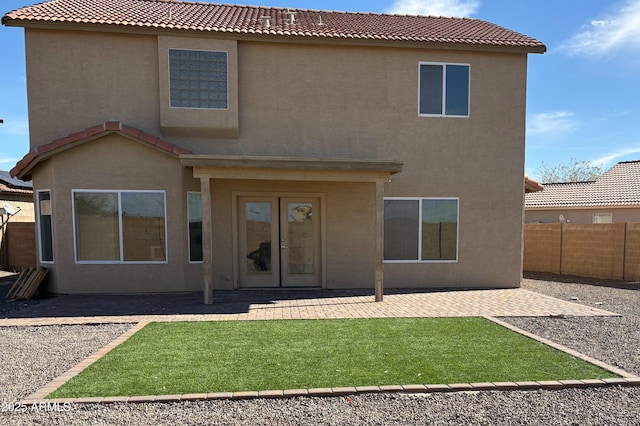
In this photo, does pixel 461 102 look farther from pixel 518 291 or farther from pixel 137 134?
pixel 137 134

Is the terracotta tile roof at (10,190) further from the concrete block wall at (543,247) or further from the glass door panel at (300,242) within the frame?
the concrete block wall at (543,247)

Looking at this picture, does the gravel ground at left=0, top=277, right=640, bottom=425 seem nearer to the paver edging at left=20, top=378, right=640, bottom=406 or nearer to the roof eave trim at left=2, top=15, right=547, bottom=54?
the paver edging at left=20, top=378, right=640, bottom=406

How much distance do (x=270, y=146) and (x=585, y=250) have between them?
1096 centimetres

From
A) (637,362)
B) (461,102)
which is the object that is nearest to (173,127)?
(461,102)

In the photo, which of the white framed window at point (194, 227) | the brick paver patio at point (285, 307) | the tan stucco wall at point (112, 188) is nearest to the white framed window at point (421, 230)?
the brick paver patio at point (285, 307)

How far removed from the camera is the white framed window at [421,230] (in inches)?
378

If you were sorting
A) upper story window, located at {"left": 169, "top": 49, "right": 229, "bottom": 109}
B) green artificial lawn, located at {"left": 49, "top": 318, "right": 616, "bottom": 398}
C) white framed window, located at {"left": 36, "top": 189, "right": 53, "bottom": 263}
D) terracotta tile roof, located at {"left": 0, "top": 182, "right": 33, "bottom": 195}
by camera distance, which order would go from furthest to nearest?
1. terracotta tile roof, located at {"left": 0, "top": 182, "right": 33, "bottom": 195}
2. upper story window, located at {"left": 169, "top": 49, "right": 229, "bottom": 109}
3. white framed window, located at {"left": 36, "top": 189, "right": 53, "bottom": 263}
4. green artificial lawn, located at {"left": 49, "top": 318, "right": 616, "bottom": 398}

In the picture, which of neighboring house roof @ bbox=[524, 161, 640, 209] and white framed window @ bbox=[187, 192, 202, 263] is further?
neighboring house roof @ bbox=[524, 161, 640, 209]

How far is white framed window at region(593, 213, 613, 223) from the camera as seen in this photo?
2017cm

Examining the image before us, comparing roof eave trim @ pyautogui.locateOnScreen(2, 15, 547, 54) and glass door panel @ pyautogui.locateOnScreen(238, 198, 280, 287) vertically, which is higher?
roof eave trim @ pyautogui.locateOnScreen(2, 15, 547, 54)

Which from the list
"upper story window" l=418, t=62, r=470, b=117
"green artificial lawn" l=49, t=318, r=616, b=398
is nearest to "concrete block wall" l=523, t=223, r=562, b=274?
"upper story window" l=418, t=62, r=470, b=117

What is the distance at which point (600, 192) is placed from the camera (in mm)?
21250

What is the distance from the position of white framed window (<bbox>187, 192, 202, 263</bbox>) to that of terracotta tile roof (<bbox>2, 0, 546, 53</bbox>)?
431cm

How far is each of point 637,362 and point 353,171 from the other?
564 cm
